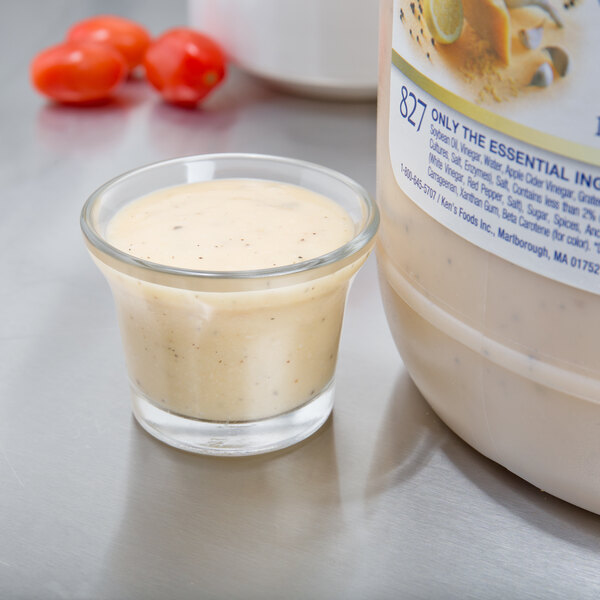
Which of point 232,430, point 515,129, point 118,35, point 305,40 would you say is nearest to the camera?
point 515,129

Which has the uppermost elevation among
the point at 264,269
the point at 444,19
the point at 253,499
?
the point at 444,19

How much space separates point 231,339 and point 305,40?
442mm

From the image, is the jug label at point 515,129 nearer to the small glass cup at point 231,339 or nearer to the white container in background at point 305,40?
the small glass cup at point 231,339

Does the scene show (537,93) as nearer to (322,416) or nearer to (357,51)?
(322,416)

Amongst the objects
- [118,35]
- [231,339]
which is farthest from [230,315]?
[118,35]

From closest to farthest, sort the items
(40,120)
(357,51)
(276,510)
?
(276,510) → (357,51) → (40,120)

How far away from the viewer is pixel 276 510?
440mm

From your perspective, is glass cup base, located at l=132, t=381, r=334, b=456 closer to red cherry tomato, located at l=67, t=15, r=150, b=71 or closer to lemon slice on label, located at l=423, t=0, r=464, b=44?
lemon slice on label, located at l=423, t=0, r=464, b=44

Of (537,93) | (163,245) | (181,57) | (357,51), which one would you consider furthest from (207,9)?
(537,93)

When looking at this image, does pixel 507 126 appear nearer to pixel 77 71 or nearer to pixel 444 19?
pixel 444 19

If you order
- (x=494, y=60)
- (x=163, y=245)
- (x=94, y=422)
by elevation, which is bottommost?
(x=94, y=422)

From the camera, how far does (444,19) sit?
0.37 metres

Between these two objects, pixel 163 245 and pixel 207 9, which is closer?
pixel 163 245

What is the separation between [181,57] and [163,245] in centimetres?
44
